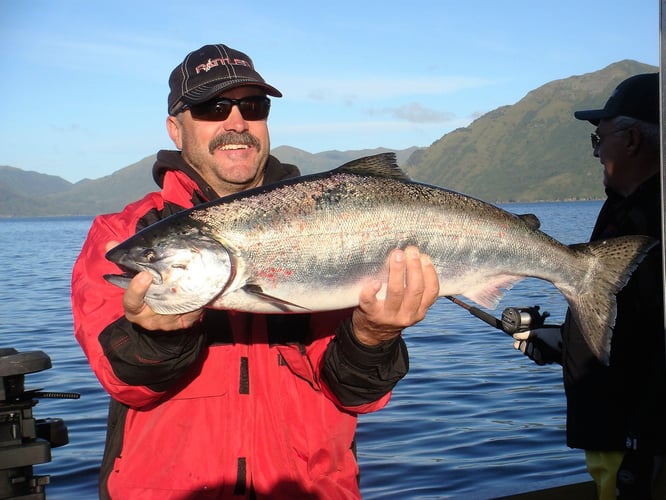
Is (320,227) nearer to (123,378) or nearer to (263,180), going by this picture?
(263,180)

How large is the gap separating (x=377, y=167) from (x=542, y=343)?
10.2ft

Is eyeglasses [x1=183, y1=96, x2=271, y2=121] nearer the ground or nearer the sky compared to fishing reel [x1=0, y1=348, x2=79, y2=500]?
nearer the sky

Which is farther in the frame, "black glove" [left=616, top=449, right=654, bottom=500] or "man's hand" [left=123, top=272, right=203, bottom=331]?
"black glove" [left=616, top=449, right=654, bottom=500]

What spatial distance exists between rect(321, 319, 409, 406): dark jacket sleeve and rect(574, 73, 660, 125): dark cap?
3.09 meters

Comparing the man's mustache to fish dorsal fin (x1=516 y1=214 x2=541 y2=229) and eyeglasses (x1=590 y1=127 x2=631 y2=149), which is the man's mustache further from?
eyeglasses (x1=590 y1=127 x2=631 y2=149)

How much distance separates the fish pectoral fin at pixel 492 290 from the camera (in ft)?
13.2

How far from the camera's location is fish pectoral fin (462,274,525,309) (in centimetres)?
402

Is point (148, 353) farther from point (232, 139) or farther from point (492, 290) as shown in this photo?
point (492, 290)

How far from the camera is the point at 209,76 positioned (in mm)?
4184

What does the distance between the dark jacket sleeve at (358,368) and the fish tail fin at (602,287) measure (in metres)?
1.11

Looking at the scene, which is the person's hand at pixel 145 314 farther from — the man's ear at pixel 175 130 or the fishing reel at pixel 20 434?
the man's ear at pixel 175 130

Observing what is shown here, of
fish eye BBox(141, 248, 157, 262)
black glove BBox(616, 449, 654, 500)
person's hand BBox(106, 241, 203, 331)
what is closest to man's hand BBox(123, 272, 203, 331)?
person's hand BBox(106, 241, 203, 331)

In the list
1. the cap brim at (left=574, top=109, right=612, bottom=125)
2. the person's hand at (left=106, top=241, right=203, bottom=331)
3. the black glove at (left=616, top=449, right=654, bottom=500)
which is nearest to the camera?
the person's hand at (left=106, top=241, right=203, bottom=331)

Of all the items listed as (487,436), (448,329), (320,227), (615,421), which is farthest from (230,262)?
(448,329)
